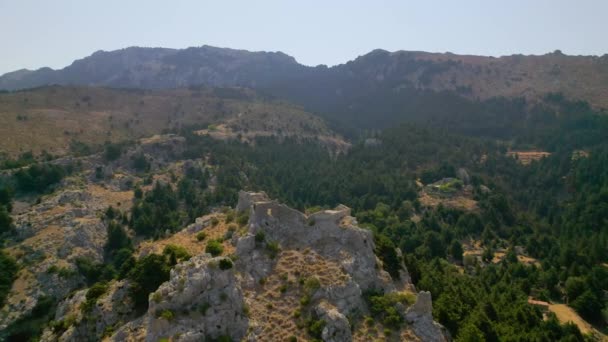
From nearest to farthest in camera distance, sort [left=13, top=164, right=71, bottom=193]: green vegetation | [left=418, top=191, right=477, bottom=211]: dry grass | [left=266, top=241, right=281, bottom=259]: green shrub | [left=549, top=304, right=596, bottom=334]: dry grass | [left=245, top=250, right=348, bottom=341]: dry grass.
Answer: [left=245, top=250, right=348, bottom=341]: dry grass → [left=266, top=241, right=281, bottom=259]: green shrub → [left=549, top=304, right=596, bottom=334]: dry grass → [left=13, top=164, right=71, bottom=193]: green vegetation → [left=418, top=191, right=477, bottom=211]: dry grass

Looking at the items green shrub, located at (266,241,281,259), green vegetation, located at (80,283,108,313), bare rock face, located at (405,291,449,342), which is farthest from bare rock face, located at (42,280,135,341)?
bare rock face, located at (405,291,449,342)

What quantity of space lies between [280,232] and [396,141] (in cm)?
14398

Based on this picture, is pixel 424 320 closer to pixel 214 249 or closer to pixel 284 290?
pixel 284 290

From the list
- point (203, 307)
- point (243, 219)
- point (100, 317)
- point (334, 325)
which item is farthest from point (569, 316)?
point (100, 317)

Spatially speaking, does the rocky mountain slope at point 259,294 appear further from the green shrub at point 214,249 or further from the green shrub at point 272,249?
the green shrub at point 214,249

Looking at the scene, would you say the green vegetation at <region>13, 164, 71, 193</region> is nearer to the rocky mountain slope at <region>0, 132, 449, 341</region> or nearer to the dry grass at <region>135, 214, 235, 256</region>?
the rocky mountain slope at <region>0, 132, 449, 341</region>

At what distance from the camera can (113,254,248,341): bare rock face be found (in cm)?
4016

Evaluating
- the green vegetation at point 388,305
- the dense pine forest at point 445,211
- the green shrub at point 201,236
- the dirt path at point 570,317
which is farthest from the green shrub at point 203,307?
the dirt path at point 570,317

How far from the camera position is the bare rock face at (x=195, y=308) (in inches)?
1581

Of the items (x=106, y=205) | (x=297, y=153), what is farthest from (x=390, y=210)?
(x=106, y=205)

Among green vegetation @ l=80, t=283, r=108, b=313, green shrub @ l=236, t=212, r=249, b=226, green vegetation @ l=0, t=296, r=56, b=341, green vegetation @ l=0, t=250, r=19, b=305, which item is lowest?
green vegetation @ l=0, t=296, r=56, b=341

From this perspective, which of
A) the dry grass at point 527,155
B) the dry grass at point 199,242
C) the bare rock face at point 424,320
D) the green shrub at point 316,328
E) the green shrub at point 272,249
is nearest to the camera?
the green shrub at point 316,328

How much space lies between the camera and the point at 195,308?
1661 inches

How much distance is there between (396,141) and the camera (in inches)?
7461
